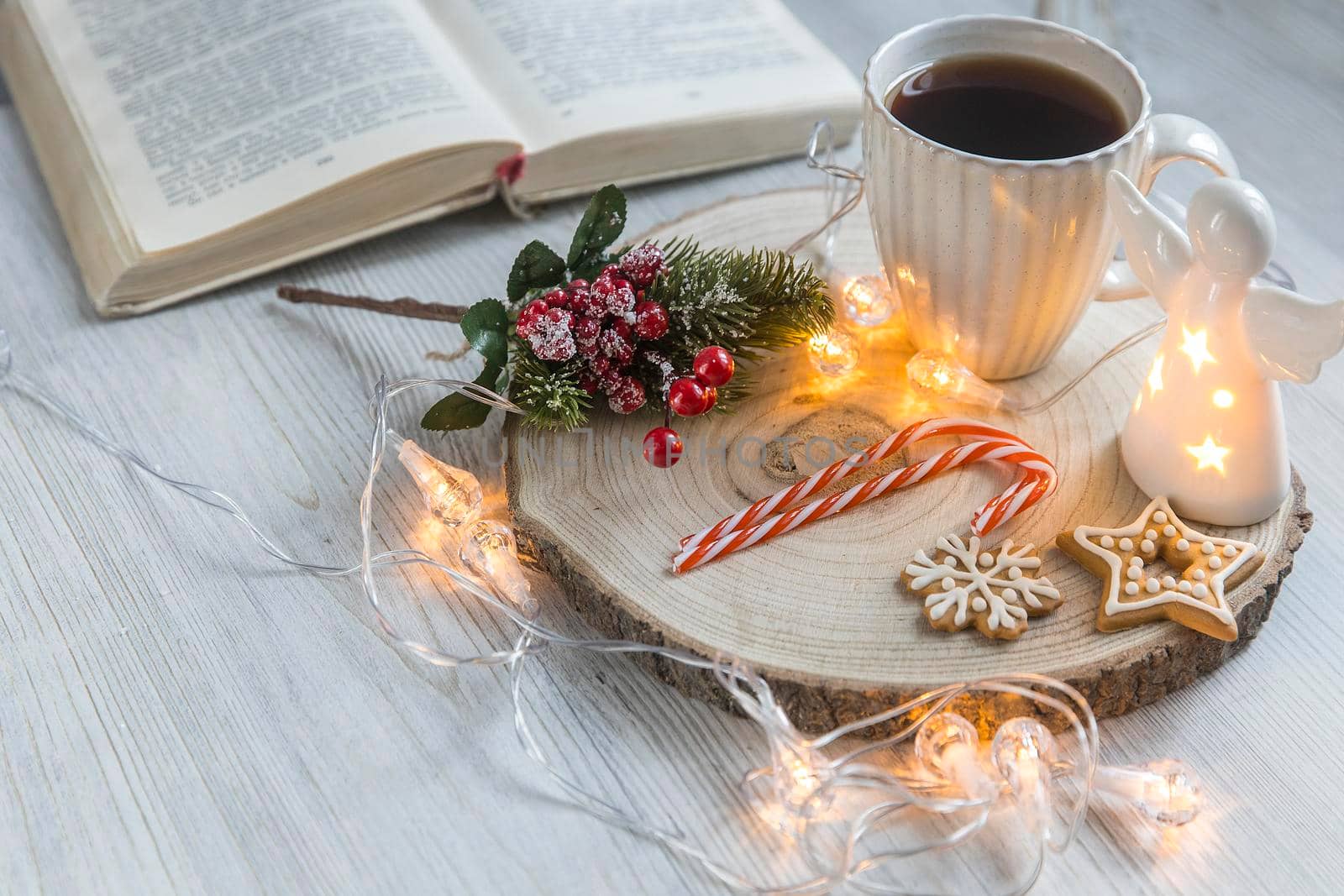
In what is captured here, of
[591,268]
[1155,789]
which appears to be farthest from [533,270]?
[1155,789]

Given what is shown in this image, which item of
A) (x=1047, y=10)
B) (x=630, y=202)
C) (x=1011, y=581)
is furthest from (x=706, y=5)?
(x=1011, y=581)

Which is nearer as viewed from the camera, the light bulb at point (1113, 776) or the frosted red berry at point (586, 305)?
the light bulb at point (1113, 776)

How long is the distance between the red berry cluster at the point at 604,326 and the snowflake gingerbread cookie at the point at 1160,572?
35 centimetres

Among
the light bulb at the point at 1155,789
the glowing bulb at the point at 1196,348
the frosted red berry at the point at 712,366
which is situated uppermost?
the glowing bulb at the point at 1196,348

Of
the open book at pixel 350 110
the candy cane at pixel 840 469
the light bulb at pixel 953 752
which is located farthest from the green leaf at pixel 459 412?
the light bulb at pixel 953 752

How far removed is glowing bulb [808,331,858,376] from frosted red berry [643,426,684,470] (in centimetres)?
16

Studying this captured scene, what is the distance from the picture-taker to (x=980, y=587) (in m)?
0.81

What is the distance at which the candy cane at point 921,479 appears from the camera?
855mm

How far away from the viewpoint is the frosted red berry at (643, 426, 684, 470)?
35.4 inches

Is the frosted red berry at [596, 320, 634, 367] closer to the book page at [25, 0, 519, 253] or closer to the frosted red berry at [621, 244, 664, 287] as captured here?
the frosted red berry at [621, 244, 664, 287]

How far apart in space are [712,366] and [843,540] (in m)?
0.17

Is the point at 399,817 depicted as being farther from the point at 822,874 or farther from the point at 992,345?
the point at 992,345

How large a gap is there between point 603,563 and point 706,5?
2.72ft

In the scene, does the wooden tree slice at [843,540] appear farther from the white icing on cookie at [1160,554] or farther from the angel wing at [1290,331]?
the angel wing at [1290,331]
